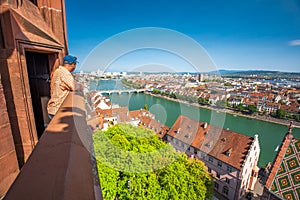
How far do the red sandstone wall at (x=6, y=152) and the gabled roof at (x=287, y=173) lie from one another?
918 cm

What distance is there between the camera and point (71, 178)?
25.2 inches

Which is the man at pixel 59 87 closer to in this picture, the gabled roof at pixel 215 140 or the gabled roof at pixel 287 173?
the gabled roof at pixel 287 173

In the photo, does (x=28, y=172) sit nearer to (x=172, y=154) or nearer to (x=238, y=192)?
(x=172, y=154)

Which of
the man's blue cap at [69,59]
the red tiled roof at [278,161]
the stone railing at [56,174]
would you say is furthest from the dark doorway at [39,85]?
the red tiled roof at [278,161]

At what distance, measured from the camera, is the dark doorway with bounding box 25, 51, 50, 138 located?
2.76m

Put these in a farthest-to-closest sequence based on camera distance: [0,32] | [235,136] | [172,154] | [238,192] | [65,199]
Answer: [235,136]
[238,192]
[172,154]
[0,32]
[65,199]

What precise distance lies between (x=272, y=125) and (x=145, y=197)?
33.5 metres

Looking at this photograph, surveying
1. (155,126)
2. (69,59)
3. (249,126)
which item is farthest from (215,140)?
(249,126)

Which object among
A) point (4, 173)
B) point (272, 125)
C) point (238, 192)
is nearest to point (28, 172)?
point (4, 173)

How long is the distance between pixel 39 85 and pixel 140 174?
5.84 m

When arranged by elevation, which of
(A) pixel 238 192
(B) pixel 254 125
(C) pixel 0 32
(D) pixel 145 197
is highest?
(C) pixel 0 32

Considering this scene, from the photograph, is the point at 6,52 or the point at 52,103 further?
the point at 52,103

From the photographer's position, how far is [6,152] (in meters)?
1.66

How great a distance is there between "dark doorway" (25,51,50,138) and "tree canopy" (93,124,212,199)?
439 cm
